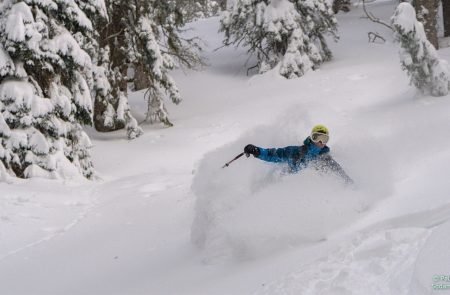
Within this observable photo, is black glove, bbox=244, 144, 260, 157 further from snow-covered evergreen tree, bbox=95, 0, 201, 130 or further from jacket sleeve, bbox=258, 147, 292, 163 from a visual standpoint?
snow-covered evergreen tree, bbox=95, 0, 201, 130

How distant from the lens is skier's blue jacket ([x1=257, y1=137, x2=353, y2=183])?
6.74 metres

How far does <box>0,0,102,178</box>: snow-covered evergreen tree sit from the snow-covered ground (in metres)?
0.62

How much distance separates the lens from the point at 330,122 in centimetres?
A: 1350

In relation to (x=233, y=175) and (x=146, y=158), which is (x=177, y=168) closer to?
(x=146, y=158)

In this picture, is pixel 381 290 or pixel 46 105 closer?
pixel 381 290

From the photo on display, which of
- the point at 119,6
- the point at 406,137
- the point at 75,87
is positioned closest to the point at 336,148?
the point at 406,137

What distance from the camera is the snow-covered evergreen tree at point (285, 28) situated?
18062mm

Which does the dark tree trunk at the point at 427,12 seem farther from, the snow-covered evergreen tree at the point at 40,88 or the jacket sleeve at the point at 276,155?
the jacket sleeve at the point at 276,155

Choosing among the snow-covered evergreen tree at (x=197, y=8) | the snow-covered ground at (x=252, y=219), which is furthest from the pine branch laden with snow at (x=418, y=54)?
the snow-covered evergreen tree at (x=197, y=8)

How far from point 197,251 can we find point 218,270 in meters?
0.97

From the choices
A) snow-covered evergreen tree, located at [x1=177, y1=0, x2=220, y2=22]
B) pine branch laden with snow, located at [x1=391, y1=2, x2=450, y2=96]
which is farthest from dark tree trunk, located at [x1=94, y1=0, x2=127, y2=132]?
pine branch laden with snow, located at [x1=391, y1=2, x2=450, y2=96]

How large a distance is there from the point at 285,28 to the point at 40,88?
374 inches

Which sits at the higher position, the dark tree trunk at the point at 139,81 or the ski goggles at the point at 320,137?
the ski goggles at the point at 320,137

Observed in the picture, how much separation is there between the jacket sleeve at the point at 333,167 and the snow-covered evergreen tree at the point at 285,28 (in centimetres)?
1175
